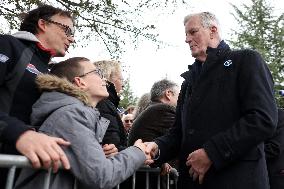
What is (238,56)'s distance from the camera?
266cm

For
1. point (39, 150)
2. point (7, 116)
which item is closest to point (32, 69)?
point (7, 116)

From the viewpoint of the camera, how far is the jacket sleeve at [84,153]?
78.1 inches

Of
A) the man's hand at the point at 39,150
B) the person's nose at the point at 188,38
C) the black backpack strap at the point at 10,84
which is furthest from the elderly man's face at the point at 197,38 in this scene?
the man's hand at the point at 39,150

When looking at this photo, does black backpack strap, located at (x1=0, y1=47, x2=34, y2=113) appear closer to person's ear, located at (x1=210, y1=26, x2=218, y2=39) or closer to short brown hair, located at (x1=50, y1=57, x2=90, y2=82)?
short brown hair, located at (x1=50, y1=57, x2=90, y2=82)

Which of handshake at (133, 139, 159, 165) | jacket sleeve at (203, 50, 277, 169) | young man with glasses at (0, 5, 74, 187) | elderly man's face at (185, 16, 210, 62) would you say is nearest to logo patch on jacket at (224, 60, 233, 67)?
jacket sleeve at (203, 50, 277, 169)

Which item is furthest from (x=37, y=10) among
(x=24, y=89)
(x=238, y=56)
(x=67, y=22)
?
(x=238, y=56)

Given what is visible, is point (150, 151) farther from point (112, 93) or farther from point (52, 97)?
point (112, 93)

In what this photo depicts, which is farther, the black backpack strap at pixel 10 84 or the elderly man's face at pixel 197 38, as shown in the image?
the elderly man's face at pixel 197 38

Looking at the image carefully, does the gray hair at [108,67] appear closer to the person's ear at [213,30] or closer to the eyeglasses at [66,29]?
the eyeglasses at [66,29]

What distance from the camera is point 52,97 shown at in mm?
2215

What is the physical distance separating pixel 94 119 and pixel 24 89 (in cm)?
51

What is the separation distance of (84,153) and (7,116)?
422mm

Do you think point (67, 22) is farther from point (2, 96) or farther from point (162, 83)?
point (162, 83)

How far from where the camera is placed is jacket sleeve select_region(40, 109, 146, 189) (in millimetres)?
1984
